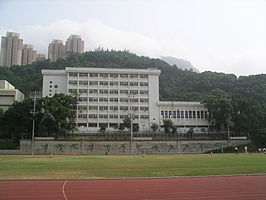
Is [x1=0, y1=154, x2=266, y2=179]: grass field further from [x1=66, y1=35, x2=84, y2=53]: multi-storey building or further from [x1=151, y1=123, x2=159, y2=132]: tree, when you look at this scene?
[x1=66, y1=35, x2=84, y2=53]: multi-storey building

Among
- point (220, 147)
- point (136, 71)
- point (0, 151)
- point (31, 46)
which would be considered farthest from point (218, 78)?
point (31, 46)

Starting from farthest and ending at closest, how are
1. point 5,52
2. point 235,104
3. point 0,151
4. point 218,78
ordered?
point 5,52, point 218,78, point 235,104, point 0,151

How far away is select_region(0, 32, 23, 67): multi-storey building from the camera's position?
394 feet

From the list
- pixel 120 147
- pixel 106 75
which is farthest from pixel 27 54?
pixel 120 147

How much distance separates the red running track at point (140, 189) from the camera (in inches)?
491

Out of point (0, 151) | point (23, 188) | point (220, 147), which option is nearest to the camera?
point (23, 188)

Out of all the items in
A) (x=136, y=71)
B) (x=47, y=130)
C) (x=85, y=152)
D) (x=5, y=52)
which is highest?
(x=5, y=52)

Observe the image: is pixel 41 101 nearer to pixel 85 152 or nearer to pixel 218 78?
A: pixel 85 152

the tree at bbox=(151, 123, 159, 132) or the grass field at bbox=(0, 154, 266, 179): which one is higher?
the tree at bbox=(151, 123, 159, 132)

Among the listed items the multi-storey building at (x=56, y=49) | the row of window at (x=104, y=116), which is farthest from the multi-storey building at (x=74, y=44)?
the row of window at (x=104, y=116)

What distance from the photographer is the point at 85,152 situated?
191 ft

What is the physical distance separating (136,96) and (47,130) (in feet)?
93.1

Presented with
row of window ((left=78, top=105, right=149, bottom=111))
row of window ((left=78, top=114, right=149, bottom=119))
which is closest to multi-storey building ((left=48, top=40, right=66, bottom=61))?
row of window ((left=78, top=105, right=149, bottom=111))

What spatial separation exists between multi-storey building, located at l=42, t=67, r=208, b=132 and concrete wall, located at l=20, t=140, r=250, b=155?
52.4 feet
